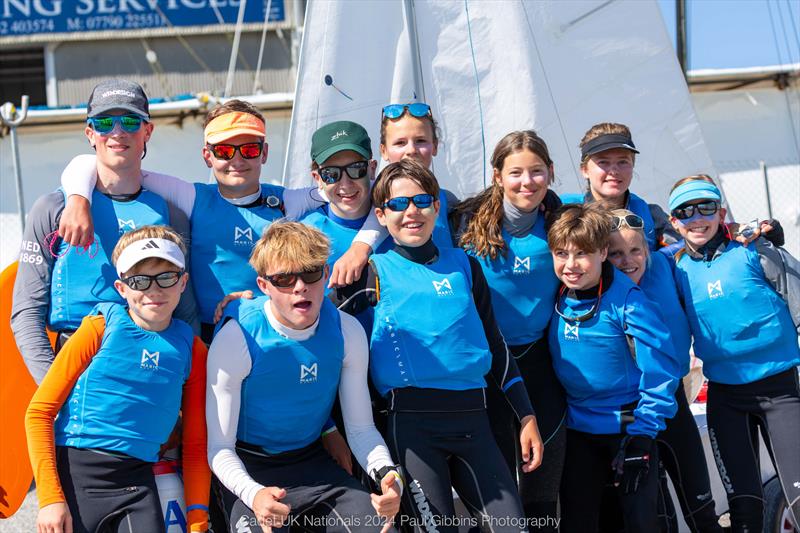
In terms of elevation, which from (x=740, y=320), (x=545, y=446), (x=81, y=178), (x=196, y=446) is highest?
(x=81, y=178)

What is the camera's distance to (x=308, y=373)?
2.90 m

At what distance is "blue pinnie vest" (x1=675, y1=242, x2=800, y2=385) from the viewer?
357 centimetres

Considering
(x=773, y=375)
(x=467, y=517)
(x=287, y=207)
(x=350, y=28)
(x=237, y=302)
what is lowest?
(x=467, y=517)

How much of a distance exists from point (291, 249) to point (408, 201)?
48cm

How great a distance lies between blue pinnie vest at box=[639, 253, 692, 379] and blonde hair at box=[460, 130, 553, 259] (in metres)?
0.58

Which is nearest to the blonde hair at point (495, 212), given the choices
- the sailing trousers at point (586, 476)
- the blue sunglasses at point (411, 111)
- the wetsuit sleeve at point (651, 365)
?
the blue sunglasses at point (411, 111)

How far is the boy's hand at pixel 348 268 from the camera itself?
310 cm

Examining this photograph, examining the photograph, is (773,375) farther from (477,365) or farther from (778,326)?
(477,365)

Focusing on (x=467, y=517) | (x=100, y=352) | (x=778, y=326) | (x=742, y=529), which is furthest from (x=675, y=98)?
(x=100, y=352)

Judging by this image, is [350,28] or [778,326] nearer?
[778,326]

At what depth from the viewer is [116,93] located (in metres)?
3.17

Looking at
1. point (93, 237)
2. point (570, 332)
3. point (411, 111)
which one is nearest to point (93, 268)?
point (93, 237)

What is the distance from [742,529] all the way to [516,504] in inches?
45.2

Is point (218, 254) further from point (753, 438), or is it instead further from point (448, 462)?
point (753, 438)
